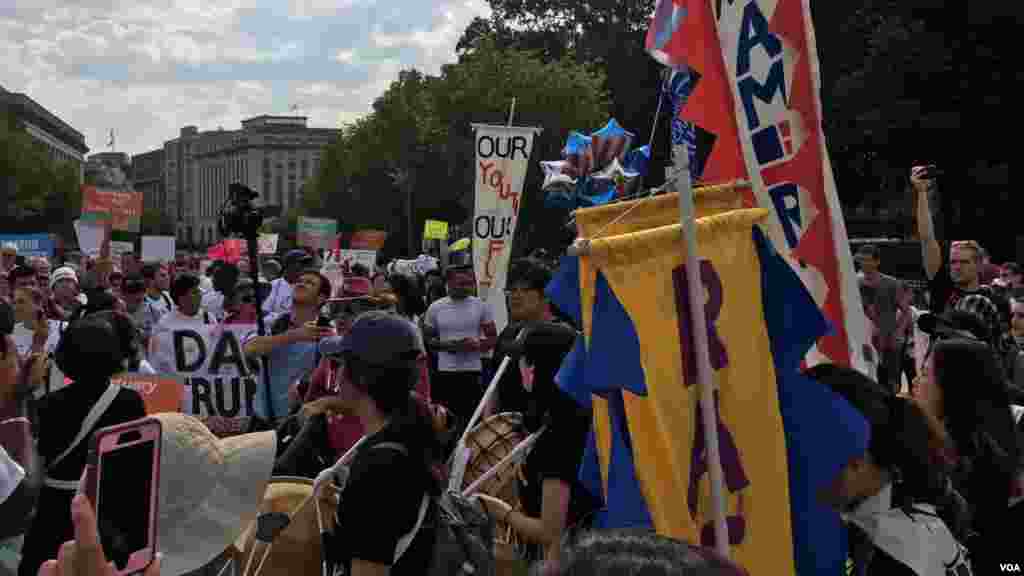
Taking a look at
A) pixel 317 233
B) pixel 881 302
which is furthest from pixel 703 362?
pixel 317 233

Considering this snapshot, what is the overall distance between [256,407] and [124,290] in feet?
12.9

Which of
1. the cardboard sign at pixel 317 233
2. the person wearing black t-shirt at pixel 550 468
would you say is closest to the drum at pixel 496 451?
the person wearing black t-shirt at pixel 550 468

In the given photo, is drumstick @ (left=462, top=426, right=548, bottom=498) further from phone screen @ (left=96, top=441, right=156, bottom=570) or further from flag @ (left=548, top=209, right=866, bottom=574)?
phone screen @ (left=96, top=441, right=156, bottom=570)

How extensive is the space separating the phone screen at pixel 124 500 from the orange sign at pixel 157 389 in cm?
418

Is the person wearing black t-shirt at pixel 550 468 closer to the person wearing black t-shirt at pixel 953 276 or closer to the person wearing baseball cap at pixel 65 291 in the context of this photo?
the person wearing black t-shirt at pixel 953 276

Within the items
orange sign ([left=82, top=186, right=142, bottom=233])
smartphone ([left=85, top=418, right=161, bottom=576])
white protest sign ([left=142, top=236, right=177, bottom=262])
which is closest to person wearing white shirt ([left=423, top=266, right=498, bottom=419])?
smartphone ([left=85, top=418, right=161, bottom=576])

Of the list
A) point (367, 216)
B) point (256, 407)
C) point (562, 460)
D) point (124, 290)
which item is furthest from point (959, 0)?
point (367, 216)

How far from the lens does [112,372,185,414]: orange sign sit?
19.0ft

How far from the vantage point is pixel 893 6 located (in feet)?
103

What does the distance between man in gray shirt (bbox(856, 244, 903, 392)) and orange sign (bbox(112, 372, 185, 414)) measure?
5.20 meters

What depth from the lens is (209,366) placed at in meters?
7.12

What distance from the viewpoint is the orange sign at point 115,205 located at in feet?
60.5

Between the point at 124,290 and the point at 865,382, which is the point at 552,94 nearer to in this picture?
the point at 124,290

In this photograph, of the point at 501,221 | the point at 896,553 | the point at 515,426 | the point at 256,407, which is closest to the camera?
the point at 896,553
